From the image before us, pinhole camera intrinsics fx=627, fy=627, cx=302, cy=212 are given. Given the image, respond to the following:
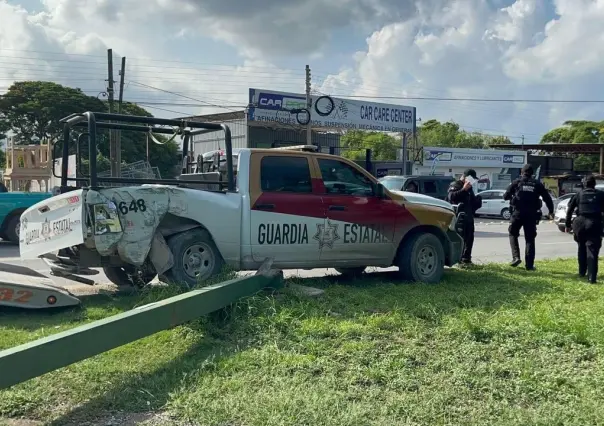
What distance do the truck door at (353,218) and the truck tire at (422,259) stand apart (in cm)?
24

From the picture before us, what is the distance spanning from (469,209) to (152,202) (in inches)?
243

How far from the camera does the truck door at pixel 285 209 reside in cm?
727

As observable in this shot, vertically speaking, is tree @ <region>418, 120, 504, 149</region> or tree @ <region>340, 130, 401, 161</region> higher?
tree @ <region>418, 120, 504, 149</region>

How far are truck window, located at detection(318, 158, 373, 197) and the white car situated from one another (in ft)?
75.4

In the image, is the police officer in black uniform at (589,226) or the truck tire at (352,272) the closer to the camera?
the police officer in black uniform at (589,226)

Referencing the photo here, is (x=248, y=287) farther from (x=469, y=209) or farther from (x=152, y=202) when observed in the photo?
(x=469, y=209)

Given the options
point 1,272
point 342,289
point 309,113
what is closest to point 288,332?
point 342,289

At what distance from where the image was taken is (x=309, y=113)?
30250 millimetres

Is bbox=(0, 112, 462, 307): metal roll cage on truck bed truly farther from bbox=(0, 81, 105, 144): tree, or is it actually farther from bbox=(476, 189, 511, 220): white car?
bbox=(0, 81, 105, 144): tree

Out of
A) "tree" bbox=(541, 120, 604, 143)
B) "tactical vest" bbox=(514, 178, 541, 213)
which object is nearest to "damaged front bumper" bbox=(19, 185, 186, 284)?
"tactical vest" bbox=(514, 178, 541, 213)

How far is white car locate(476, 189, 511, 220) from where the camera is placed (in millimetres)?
29641

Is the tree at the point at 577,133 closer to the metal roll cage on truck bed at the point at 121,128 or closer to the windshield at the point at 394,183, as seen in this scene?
the windshield at the point at 394,183

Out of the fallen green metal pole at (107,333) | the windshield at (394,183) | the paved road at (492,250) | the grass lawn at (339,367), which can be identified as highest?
the windshield at (394,183)

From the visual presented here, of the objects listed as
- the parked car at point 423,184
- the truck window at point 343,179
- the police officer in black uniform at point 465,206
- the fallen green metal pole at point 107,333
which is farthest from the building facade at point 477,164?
the fallen green metal pole at point 107,333
